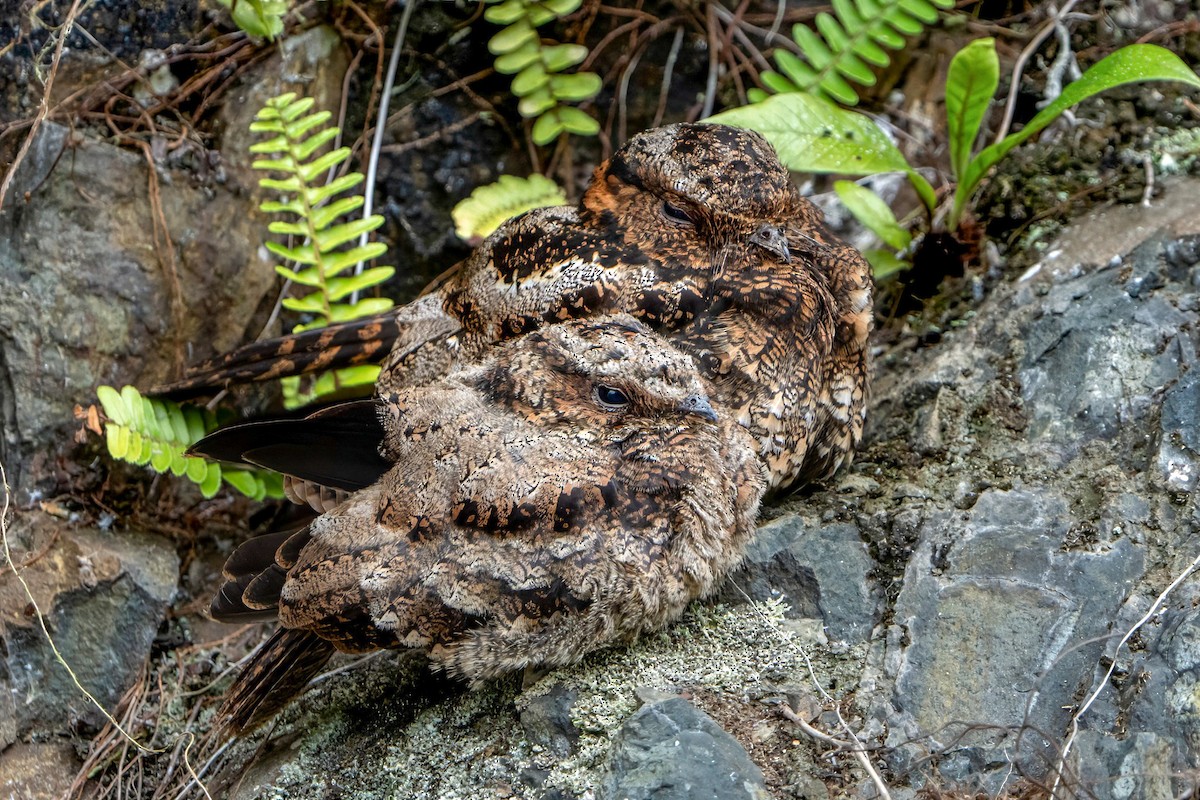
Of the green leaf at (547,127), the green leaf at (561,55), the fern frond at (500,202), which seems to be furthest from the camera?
the green leaf at (547,127)

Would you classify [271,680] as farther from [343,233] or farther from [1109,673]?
[1109,673]

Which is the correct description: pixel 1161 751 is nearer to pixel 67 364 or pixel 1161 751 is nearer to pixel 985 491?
pixel 985 491

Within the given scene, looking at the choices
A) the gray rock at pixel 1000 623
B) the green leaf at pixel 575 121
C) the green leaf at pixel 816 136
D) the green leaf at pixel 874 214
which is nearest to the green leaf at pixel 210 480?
the green leaf at pixel 575 121

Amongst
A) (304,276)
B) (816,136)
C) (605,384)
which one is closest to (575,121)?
(816,136)

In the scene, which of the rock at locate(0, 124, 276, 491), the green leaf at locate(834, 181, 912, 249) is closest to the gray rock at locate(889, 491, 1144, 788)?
the green leaf at locate(834, 181, 912, 249)

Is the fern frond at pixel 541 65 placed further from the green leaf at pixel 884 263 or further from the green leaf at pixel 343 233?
the green leaf at pixel 884 263

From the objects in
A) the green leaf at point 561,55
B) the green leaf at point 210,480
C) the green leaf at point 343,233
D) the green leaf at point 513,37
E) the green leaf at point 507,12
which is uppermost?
the green leaf at point 507,12

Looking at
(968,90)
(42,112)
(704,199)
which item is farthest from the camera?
(968,90)

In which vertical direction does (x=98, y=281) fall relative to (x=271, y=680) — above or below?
above
